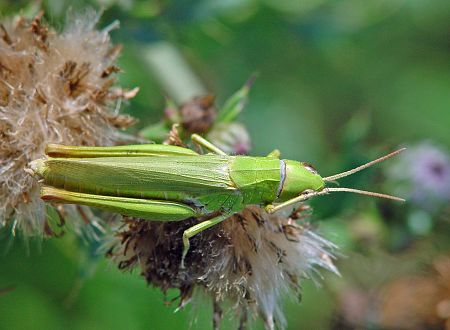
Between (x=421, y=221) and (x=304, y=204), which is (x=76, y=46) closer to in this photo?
(x=304, y=204)

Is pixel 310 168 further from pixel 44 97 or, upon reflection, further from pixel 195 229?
pixel 44 97

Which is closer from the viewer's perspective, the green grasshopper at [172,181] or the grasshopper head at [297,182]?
the green grasshopper at [172,181]

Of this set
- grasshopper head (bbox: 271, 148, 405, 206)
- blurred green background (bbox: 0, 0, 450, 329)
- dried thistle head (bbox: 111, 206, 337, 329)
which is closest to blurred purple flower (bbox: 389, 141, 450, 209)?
blurred green background (bbox: 0, 0, 450, 329)

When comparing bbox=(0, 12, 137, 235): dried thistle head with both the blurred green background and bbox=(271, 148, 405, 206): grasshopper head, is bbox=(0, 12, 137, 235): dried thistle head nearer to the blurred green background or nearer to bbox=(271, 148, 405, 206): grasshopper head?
the blurred green background

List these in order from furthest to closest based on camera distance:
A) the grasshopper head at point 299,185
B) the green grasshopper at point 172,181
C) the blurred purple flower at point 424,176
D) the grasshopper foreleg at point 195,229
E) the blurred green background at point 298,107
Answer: the blurred purple flower at point 424,176 → the blurred green background at point 298,107 → the grasshopper head at point 299,185 → the grasshopper foreleg at point 195,229 → the green grasshopper at point 172,181

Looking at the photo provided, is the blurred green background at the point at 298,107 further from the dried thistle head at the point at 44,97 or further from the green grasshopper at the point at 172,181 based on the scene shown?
the green grasshopper at the point at 172,181

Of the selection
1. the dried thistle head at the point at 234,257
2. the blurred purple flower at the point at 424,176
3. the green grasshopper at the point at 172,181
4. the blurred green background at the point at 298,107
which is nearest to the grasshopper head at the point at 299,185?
the green grasshopper at the point at 172,181

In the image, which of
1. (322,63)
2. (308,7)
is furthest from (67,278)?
(322,63)
